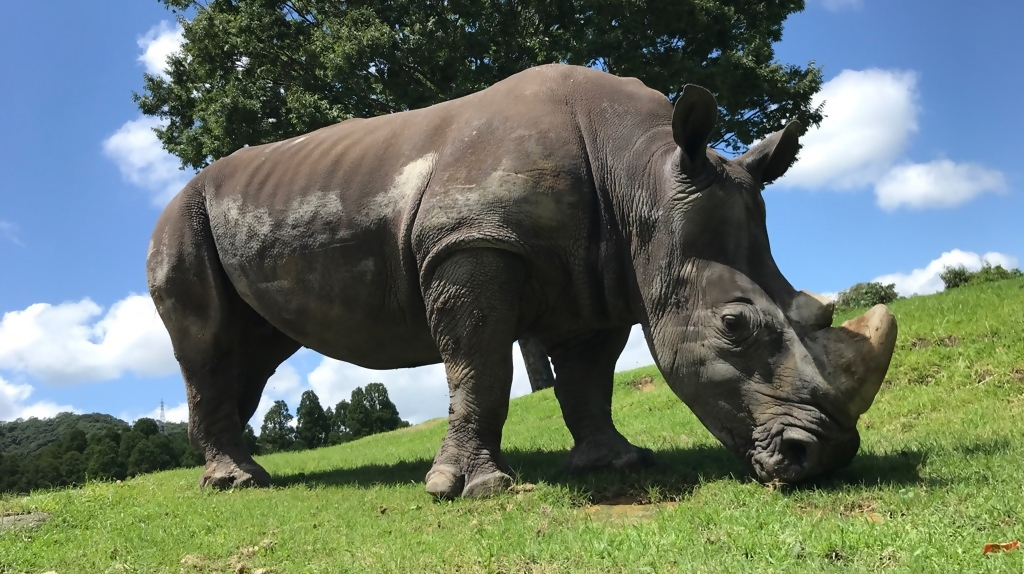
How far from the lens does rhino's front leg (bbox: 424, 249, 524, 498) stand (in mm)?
5227

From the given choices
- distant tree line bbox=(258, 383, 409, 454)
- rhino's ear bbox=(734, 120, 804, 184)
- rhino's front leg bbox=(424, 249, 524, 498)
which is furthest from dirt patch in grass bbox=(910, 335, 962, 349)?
distant tree line bbox=(258, 383, 409, 454)

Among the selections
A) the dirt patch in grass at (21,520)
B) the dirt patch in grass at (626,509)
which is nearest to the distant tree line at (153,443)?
the dirt patch in grass at (21,520)

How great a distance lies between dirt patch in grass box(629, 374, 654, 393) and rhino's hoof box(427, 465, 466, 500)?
26.3ft

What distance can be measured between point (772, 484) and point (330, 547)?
2.36m

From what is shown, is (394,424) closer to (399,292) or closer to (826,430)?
(399,292)

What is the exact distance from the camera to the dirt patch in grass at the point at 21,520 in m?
5.82

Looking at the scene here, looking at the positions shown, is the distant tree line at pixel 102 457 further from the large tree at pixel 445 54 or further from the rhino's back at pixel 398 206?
the rhino's back at pixel 398 206

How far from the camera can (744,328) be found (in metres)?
4.69

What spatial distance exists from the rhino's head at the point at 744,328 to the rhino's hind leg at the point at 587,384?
104cm

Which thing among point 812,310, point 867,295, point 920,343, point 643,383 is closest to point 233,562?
point 812,310

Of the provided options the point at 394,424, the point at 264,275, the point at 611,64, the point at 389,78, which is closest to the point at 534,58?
the point at 611,64

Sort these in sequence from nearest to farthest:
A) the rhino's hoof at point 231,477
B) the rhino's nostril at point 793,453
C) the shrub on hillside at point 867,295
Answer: the rhino's nostril at point 793,453, the rhino's hoof at point 231,477, the shrub on hillside at point 867,295

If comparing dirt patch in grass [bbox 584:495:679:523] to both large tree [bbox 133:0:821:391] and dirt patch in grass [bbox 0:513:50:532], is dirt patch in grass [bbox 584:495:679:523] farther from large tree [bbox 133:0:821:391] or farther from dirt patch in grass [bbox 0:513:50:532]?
large tree [bbox 133:0:821:391]

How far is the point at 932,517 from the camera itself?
3.68m
